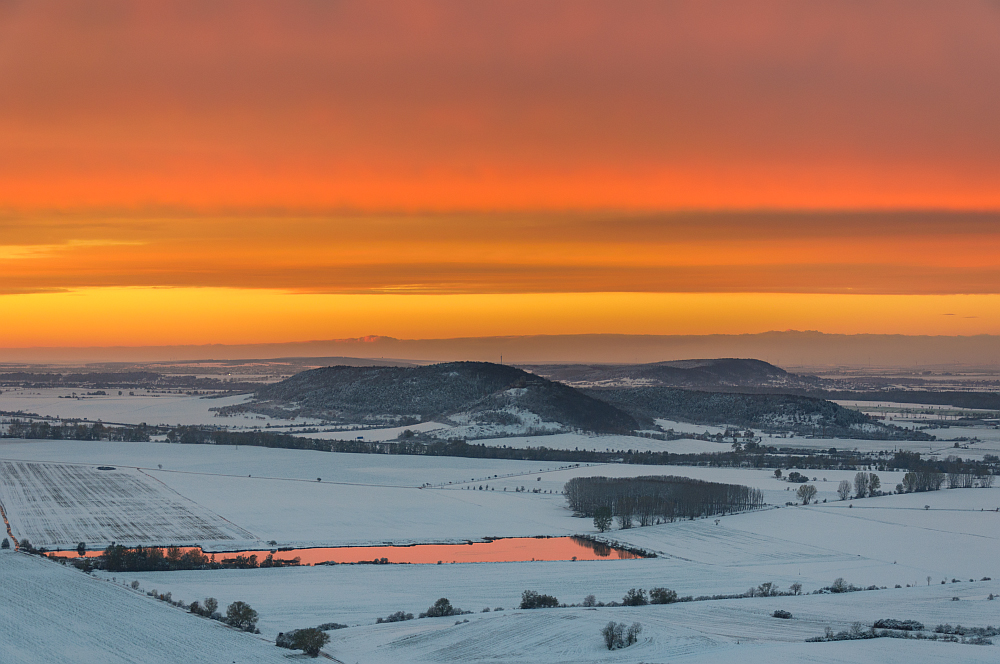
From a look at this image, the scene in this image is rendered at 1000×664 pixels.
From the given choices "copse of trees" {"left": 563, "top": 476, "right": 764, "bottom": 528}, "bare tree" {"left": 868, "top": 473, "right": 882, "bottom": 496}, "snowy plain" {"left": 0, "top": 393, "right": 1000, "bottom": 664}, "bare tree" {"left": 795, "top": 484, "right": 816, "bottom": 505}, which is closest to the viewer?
"snowy plain" {"left": 0, "top": 393, "right": 1000, "bottom": 664}

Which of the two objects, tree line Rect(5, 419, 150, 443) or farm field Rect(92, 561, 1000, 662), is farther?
tree line Rect(5, 419, 150, 443)

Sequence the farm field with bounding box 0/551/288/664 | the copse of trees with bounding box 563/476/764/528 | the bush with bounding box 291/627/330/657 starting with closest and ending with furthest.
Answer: the farm field with bounding box 0/551/288/664 < the bush with bounding box 291/627/330/657 < the copse of trees with bounding box 563/476/764/528

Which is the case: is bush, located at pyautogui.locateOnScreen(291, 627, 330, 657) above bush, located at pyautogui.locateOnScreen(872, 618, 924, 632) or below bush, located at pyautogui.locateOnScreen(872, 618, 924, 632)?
below

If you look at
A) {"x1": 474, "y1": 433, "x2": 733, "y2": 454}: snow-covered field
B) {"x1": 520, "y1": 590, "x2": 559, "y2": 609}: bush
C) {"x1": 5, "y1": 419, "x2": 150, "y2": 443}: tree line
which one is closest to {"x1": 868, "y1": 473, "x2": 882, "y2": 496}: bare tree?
{"x1": 474, "y1": 433, "x2": 733, "y2": 454}: snow-covered field

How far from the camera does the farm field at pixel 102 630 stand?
44531mm

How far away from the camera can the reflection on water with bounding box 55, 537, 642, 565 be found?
7088cm

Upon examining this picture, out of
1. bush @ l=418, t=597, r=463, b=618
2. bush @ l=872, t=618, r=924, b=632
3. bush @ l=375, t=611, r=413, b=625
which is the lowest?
bush @ l=375, t=611, r=413, b=625

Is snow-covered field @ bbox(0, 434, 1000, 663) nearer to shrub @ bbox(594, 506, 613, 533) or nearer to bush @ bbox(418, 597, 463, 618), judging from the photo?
shrub @ bbox(594, 506, 613, 533)

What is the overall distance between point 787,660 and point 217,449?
110m

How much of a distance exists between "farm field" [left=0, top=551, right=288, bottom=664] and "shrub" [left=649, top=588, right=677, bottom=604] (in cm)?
2193

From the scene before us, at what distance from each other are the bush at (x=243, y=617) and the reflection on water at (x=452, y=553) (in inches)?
728

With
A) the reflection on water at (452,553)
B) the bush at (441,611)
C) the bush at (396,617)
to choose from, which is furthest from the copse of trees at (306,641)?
the reflection on water at (452,553)

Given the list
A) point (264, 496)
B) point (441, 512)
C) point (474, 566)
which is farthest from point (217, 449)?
point (474, 566)

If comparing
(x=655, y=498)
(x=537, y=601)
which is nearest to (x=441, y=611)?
(x=537, y=601)
